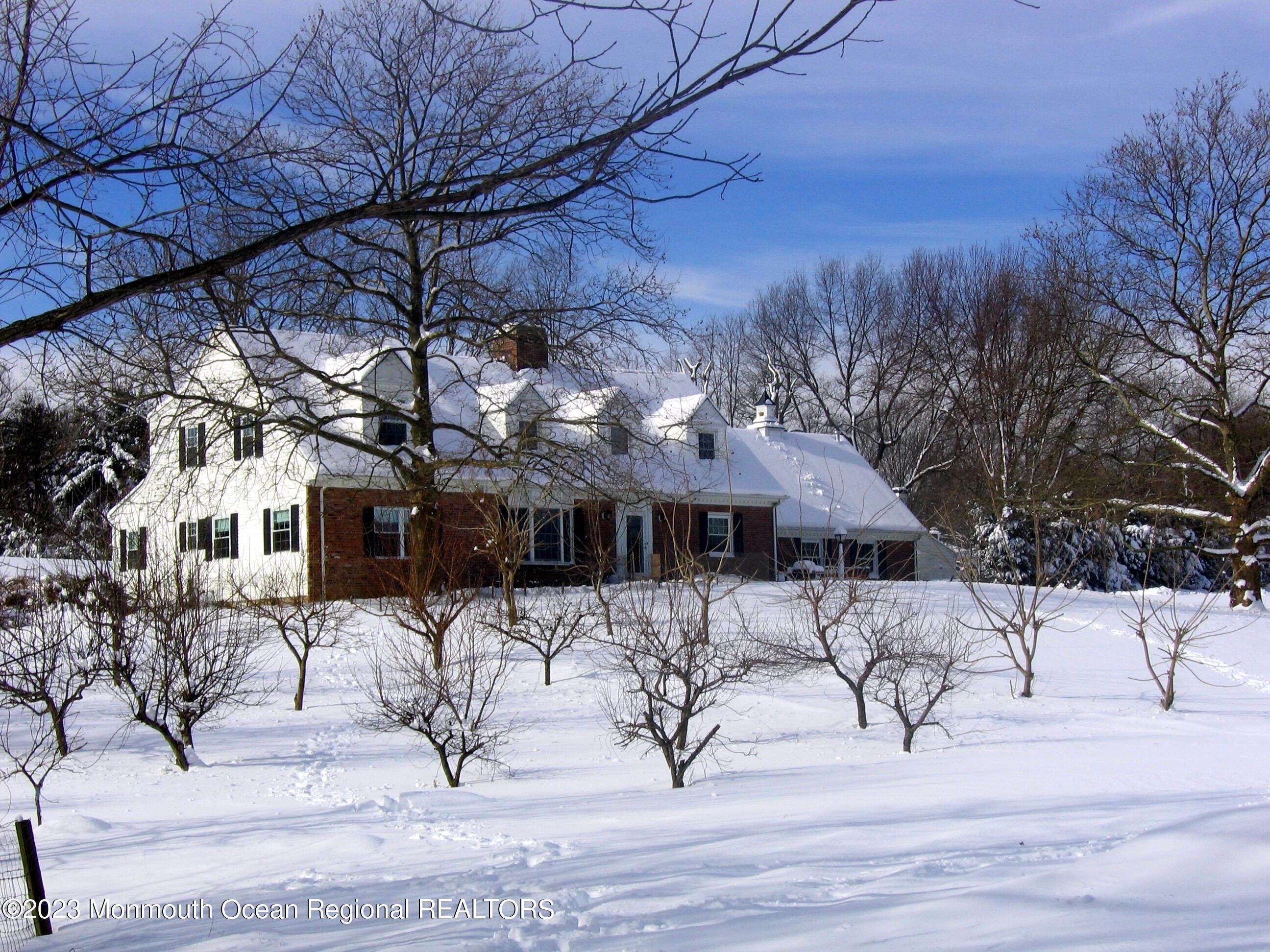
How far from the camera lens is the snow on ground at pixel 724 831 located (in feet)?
18.3

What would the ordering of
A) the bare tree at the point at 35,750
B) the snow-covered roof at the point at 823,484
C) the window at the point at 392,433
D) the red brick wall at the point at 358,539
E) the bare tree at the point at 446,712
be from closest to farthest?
the bare tree at the point at 35,750, the bare tree at the point at 446,712, the red brick wall at the point at 358,539, the window at the point at 392,433, the snow-covered roof at the point at 823,484

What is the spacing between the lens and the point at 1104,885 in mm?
5609

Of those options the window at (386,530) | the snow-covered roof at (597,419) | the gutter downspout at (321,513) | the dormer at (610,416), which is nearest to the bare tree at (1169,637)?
the snow-covered roof at (597,419)

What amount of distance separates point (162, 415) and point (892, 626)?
12140 mm

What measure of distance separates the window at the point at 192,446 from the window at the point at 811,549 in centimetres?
1892

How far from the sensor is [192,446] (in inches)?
979

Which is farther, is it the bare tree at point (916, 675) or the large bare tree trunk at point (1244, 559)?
the large bare tree trunk at point (1244, 559)

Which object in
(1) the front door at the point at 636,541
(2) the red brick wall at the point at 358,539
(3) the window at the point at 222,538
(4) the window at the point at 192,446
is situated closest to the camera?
(4) the window at the point at 192,446

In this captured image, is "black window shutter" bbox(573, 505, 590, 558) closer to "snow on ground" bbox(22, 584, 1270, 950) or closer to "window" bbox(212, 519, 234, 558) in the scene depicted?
"window" bbox(212, 519, 234, 558)

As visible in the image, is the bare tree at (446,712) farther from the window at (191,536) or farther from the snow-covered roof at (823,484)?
the snow-covered roof at (823,484)

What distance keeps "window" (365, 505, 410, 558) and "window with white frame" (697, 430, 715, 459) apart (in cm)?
1057

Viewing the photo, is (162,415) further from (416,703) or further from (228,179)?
(228,179)

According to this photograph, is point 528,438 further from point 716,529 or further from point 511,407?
point 716,529

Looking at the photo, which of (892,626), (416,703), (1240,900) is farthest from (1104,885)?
(892,626)
